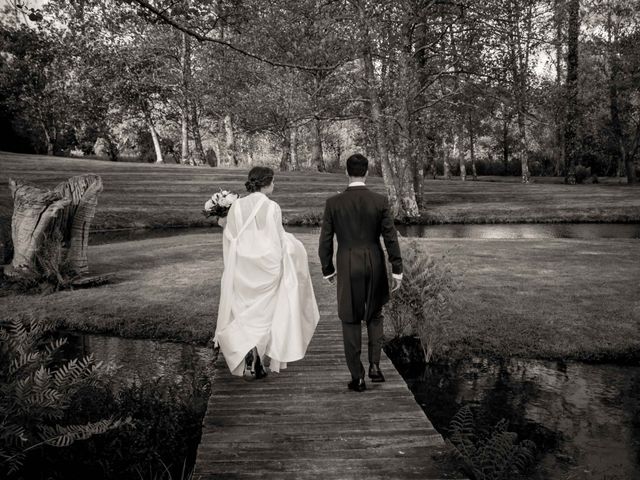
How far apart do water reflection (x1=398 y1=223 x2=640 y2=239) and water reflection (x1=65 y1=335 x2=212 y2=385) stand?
593 inches

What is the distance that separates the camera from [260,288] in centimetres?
614

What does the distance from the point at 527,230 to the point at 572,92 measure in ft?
32.1

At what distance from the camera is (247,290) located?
614 centimetres

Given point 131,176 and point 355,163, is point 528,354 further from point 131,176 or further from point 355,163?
point 131,176

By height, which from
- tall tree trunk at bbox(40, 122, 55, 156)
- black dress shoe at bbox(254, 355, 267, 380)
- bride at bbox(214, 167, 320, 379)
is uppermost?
tall tree trunk at bbox(40, 122, 55, 156)

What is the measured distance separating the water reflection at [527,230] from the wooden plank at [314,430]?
17592 mm

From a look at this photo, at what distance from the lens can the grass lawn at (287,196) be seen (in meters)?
28.6

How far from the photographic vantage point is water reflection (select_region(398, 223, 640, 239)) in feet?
77.2

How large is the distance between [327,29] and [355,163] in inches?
629

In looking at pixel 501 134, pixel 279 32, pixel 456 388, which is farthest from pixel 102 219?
pixel 501 134

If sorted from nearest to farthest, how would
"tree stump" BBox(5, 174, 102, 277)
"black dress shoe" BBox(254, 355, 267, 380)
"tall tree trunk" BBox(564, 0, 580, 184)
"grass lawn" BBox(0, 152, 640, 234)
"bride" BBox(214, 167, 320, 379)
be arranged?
1. "bride" BBox(214, 167, 320, 379)
2. "black dress shoe" BBox(254, 355, 267, 380)
3. "tree stump" BBox(5, 174, 102, 277)
4. "grass lawn" BBox(0, 152, 640, 234)
5. "tall tree trunk" BBox(564, 0, 580, 184)

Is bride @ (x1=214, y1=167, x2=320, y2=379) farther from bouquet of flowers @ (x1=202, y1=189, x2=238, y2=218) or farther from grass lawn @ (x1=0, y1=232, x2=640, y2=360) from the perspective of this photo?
grass lawn @ (x1=0, y1=232, x2=640, y2=360)

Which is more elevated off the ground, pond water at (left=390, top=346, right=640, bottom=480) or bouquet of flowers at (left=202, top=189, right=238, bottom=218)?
bouquet of flowers at (left=202, top=189, right=238, bottom=218)

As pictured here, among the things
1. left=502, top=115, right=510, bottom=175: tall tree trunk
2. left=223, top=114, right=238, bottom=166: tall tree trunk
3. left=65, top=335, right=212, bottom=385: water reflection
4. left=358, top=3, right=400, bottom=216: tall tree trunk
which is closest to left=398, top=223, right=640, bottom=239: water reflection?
left=358, top=3, right=400, bottom=216: tall tree trunk
